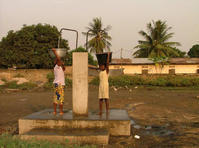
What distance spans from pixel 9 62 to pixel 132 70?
16.0 meters

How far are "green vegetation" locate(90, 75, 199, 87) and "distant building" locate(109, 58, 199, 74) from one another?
16.7 ft

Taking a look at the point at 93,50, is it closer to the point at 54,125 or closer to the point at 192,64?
the point at 192,64

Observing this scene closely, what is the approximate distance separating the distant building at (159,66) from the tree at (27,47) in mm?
8638

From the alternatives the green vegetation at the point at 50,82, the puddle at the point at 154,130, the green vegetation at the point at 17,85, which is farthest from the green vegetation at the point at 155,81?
the puddle at the point at 154,130

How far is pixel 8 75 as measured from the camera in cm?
1978

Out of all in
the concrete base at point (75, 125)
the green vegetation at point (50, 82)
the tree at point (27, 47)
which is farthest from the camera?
the tree at point (27, 47)

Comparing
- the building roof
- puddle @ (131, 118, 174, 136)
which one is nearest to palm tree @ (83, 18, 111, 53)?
the building roof

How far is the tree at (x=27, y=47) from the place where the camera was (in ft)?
76.8

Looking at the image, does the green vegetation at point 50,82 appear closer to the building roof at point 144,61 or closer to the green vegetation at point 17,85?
the green vegetation at point 17,85

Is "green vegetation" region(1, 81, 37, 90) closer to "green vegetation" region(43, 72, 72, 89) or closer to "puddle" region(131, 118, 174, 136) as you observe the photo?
"green vegetation" region(43, 72, 72, 89)

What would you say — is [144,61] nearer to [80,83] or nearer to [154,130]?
[154,130]

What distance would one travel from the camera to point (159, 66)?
1027 inches

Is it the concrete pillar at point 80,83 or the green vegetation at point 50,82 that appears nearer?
the concrete pillar at point 80,83

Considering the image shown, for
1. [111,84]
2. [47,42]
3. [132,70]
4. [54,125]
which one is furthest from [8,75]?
[54,125]
